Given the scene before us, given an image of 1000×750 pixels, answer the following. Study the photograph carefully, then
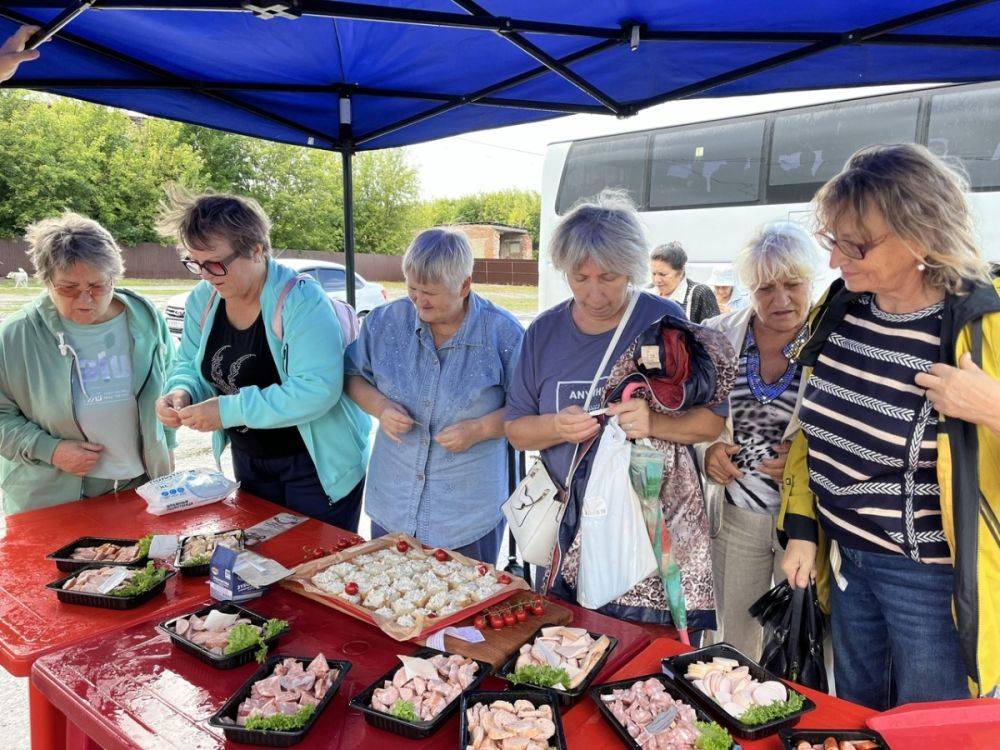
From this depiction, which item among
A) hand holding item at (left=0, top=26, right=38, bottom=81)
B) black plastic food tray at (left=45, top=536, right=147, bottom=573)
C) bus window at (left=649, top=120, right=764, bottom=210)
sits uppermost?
bus window at (left=649, top=120, right=764, bottom=210)

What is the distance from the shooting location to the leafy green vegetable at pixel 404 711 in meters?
1.15

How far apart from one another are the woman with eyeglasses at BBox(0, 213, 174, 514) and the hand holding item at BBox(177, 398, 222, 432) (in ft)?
1.50

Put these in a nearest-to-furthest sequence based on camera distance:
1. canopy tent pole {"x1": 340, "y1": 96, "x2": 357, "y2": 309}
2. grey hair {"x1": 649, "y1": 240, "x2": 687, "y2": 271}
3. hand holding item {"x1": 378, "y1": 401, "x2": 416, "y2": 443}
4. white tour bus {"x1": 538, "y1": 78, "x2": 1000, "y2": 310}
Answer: hand holding item {"x1": 378, "y1": 401, "x2": 416, "y2": 443}, canopy tent pole {"x1": 340, "y1": 96, "x2": 357, "y2": 309}, grey hair {"x1": 649, "y1": 240, "x2": 687, "y2": 271}, white tour bus {"x1": 538, "y1": 78, "x2": 1000, "y2": 310}

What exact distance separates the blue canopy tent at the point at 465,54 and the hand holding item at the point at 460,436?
1.32 metres

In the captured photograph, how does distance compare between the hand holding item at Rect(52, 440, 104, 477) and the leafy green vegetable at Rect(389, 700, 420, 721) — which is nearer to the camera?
the leafy green vegetable at Rect(389, 700, 420, 721)

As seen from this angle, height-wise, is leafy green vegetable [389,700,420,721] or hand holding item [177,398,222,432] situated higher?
hand holding item [177,398,222,432]

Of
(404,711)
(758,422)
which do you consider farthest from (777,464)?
(404,711)

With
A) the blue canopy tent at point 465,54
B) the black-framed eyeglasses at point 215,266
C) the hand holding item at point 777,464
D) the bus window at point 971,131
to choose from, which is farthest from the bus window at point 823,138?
the black-framed eyeglasses at point 215,266

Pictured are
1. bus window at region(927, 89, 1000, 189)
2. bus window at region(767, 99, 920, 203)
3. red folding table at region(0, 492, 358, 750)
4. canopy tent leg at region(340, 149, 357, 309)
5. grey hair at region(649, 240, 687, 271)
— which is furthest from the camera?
bus window at region(767, 99, 920, 203)

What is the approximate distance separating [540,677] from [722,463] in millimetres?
1032

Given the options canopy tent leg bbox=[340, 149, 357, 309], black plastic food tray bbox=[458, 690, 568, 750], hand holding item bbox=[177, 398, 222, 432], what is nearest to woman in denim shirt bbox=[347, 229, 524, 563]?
hand holding item bbox=[177, 398, 222, 432]

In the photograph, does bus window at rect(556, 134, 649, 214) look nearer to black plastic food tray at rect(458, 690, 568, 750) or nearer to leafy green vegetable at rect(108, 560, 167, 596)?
leafy green vegetable at rect(108, 560, 167, 596)

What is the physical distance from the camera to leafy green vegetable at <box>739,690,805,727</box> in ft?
3.84

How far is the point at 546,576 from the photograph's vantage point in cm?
188
